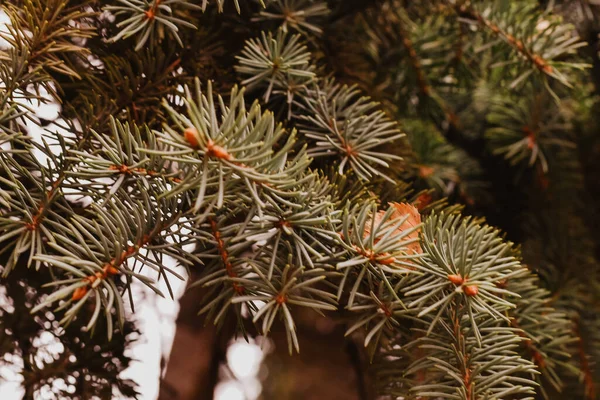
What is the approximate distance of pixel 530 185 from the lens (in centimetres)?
61

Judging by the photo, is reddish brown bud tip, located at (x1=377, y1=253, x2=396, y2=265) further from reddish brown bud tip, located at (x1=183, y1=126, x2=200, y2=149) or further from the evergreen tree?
reddish brown bud tip, located at (x1=183, y1=126, x2=200, y2=149)

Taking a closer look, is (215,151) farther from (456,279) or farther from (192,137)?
(456,279)

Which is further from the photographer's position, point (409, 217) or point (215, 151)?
point (409, 217)

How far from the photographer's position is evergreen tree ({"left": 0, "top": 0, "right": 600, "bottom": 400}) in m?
0.26

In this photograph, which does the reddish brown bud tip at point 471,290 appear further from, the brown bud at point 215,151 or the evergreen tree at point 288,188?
the brown bud at point 215,151

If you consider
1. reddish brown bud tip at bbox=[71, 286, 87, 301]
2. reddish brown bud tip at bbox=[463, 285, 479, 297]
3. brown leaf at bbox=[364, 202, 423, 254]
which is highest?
brown leaf at bbox=[364, 202, 423, 254]

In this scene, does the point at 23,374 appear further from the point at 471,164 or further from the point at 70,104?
the point at 471,164

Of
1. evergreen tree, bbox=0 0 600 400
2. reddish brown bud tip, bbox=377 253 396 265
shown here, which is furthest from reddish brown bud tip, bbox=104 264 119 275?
reddish brown bud tip, bbox=377 253 396 265

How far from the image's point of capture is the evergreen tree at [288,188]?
10.2 inches

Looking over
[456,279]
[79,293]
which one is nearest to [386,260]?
[456,279]

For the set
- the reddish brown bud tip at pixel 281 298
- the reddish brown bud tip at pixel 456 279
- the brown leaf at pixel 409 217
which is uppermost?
the brown leaf at pixel 409 217

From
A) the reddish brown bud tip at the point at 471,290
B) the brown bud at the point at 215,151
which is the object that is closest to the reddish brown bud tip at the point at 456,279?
the reddish brown bud tip at the point at 471,290

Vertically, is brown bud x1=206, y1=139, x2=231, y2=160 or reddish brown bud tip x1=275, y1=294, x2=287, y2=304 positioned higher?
brown bud x1=206, y1=139, x2=231, y2=160

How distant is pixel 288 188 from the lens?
0.26 metres
